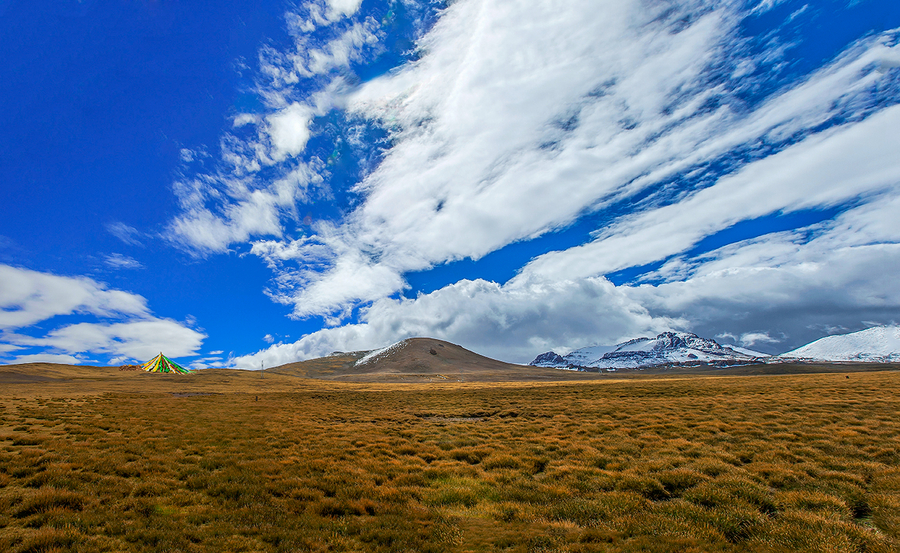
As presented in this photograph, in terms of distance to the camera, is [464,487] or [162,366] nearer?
[464,487]

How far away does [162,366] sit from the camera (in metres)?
133

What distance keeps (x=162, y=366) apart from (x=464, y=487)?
16370cm

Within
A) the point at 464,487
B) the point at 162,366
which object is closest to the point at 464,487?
the point at 464,487

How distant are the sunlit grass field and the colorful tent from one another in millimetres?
135711

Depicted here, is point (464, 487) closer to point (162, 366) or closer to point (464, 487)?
point (464, 487)

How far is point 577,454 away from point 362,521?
10.4 meters

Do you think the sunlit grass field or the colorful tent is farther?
the colorful tent

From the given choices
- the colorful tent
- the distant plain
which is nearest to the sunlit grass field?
the distant plain

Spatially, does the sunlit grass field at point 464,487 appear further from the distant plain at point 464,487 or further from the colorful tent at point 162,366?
the colorful tent at point 162,366

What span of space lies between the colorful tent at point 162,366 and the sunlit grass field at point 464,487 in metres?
136

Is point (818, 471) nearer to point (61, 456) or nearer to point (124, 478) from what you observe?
point (124, 478)

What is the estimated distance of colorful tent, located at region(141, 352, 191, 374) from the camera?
130 metres

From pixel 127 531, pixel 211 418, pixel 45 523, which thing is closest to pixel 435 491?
pixel 127 531

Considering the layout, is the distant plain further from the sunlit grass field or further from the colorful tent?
the colorful tent
